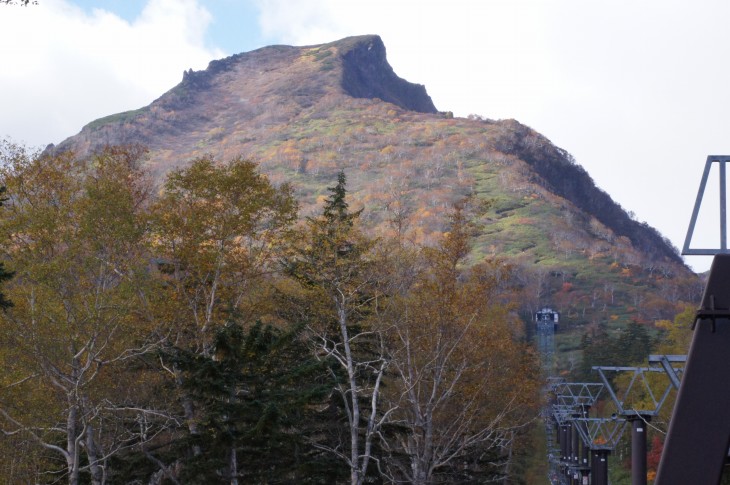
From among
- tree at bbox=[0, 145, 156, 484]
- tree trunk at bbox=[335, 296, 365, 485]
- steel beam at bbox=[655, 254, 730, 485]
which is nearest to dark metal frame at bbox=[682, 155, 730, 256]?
steel beam at bbox=[655, 254, 730, 485]

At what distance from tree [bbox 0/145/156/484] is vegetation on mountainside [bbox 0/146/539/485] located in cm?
9

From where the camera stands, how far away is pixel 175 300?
→ 35.7 metres

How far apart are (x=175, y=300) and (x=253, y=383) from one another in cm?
570

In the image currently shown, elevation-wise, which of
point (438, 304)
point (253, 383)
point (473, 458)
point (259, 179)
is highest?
point (259, 179)

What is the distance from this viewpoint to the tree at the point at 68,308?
29.6 metres

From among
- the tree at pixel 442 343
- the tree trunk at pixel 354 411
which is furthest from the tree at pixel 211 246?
the tree at pixel 442 343

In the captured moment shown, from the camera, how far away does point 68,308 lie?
31328 mm

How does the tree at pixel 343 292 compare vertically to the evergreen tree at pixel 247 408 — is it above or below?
above

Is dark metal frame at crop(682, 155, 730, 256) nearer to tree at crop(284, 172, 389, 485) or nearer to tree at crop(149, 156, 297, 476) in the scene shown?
tree at crop(284, 172, 389, 485)

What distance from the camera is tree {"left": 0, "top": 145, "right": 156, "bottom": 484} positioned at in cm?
2959

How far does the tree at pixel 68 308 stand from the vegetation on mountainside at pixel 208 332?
3.4 inches

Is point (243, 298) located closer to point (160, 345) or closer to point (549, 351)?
point (160, 345)

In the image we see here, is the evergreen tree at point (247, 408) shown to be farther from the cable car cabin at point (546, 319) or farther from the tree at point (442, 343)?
the cable car cabin at point (546, 319)

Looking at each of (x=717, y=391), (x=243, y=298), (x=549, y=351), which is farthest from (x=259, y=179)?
(x=549, y=351)
